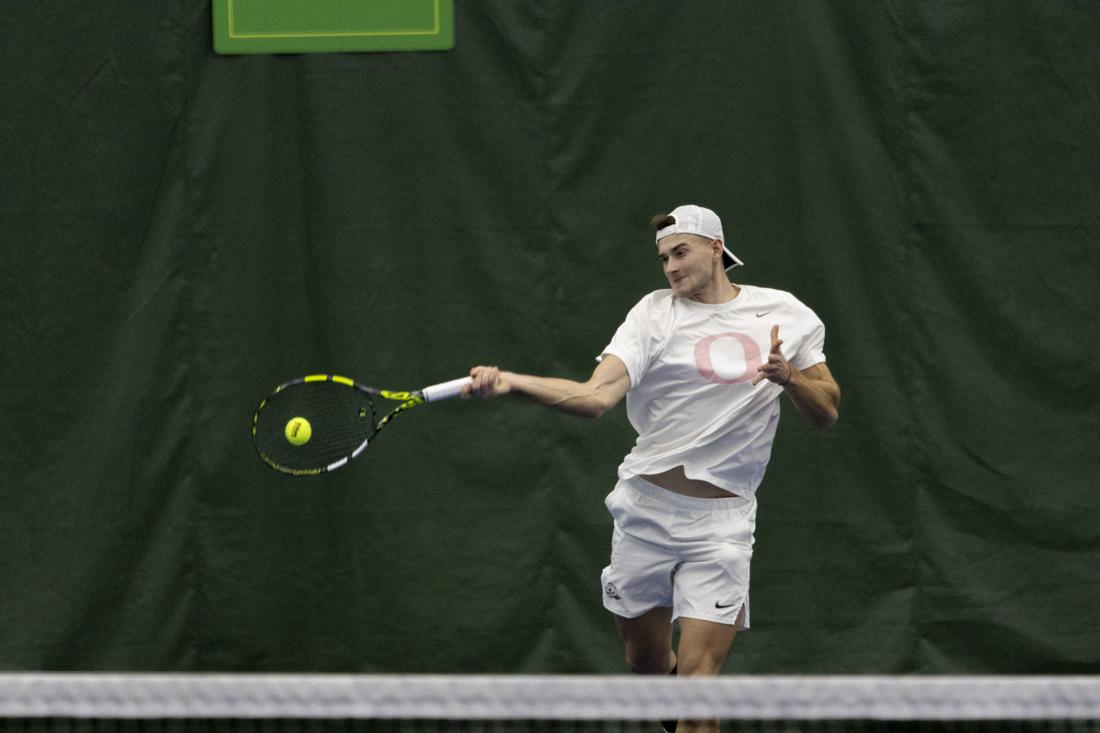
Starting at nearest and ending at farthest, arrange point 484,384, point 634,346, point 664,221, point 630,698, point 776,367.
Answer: point 630,698 → point 484,384 → point 776,367 → point 634,346 → point 664,221

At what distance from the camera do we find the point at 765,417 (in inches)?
165

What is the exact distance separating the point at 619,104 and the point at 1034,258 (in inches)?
64.3

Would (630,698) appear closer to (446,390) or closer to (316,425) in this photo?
(446,390)

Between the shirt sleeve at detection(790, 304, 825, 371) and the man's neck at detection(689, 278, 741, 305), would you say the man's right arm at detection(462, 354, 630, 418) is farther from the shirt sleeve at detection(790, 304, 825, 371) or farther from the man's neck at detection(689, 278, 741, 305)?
the shirt sleeve at detection(790, 304, 825, 371)

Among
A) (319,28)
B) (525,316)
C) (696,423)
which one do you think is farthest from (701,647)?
(319,28)

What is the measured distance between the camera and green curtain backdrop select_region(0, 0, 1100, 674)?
5.37 meters

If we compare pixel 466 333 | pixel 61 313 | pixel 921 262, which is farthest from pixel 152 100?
pixel 921 262

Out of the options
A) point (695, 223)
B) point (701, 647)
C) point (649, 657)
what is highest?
point (695, 223)

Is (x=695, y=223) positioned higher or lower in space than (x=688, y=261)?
higher

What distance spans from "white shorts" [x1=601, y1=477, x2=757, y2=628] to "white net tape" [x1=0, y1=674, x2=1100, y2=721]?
4.64ft

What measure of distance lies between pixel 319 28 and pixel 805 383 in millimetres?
2491

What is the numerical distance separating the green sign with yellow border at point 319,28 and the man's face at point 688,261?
1.63 m

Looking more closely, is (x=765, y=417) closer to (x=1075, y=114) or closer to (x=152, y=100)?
(x=1075, y=114)

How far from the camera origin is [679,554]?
13.6ft
